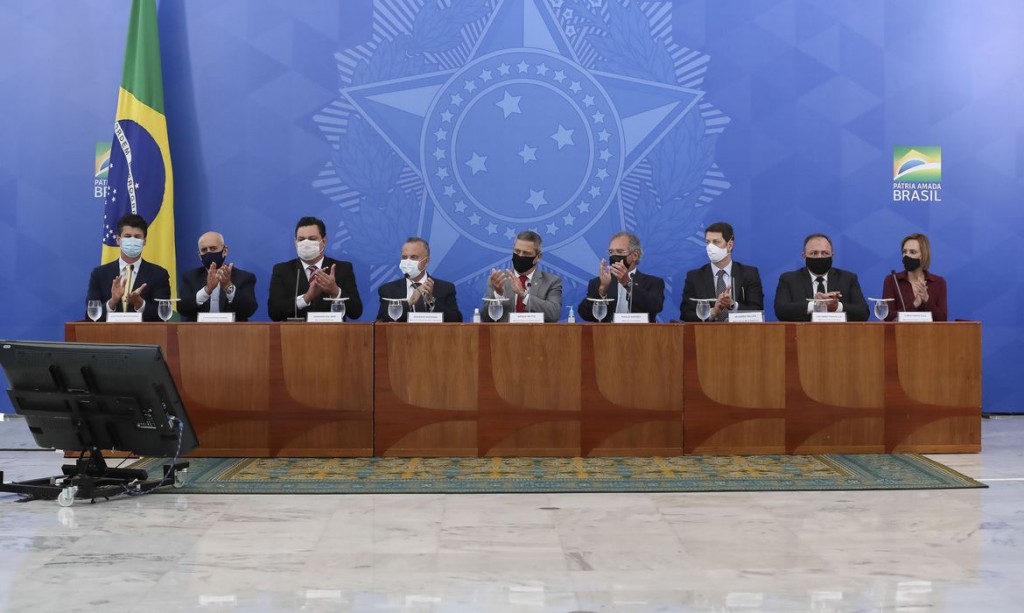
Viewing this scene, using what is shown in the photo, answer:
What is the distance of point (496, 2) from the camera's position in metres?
7.28

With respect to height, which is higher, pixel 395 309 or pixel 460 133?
pixel 460 133

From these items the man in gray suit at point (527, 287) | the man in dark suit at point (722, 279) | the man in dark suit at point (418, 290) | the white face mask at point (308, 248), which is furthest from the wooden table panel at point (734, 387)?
the white face mask at point (308, 248)

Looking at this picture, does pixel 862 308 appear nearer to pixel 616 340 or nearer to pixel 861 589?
pixel 616 340

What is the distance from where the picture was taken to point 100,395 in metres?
4.52

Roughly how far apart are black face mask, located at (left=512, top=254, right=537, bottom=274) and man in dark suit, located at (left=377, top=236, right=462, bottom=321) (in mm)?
429

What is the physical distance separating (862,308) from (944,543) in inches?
92.6

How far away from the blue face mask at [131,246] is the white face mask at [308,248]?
35.5 inches

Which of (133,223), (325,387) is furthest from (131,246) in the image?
(325,387)

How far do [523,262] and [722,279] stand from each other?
1.21 m

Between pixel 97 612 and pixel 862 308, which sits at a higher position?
pixel 862 308

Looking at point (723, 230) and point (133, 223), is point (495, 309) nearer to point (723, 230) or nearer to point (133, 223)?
point (723, 230)

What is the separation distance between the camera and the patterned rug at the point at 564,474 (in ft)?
15.8

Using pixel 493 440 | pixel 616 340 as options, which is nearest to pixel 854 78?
pixel 616 340

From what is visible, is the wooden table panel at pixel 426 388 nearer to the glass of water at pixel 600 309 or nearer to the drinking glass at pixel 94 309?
the glass of water at pixel 600 309
